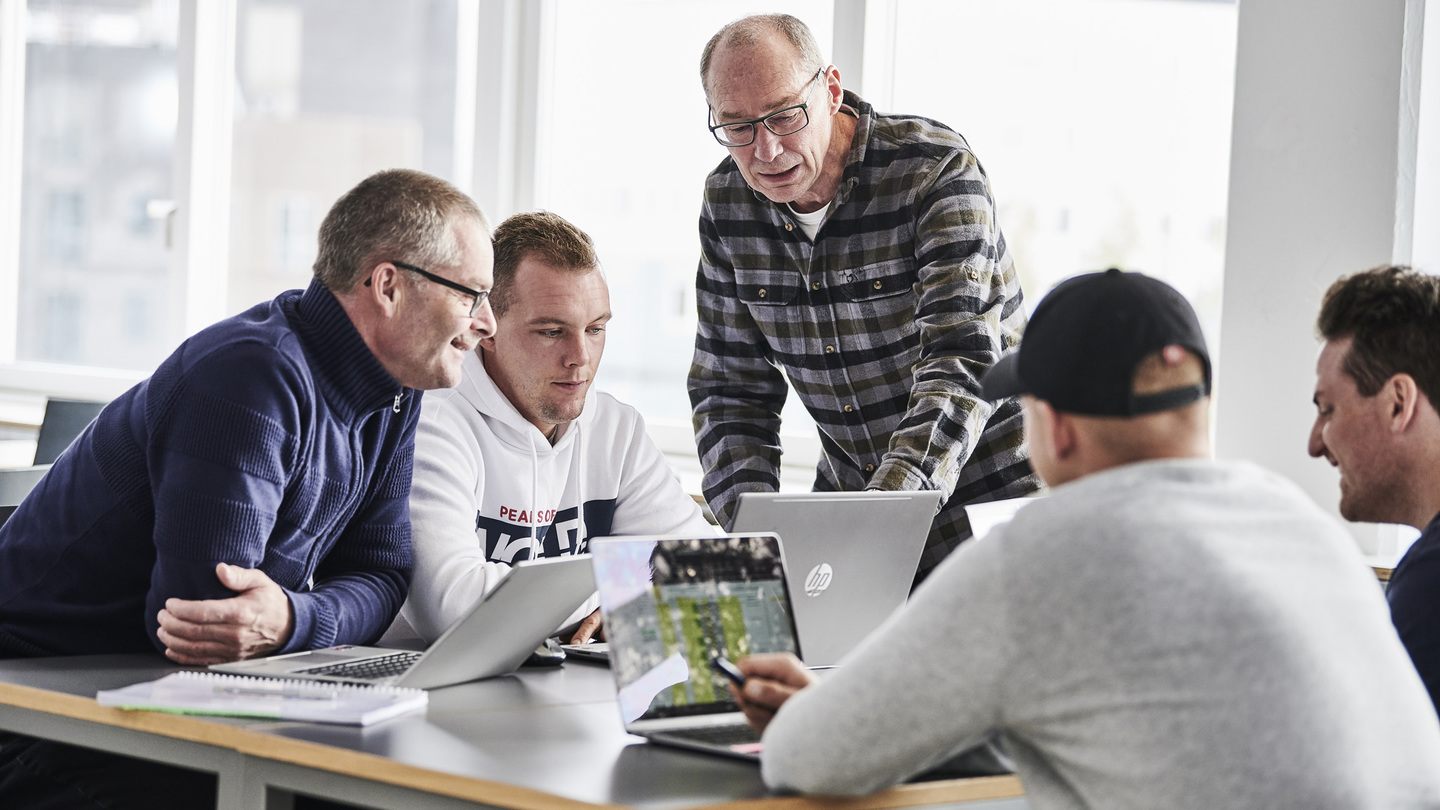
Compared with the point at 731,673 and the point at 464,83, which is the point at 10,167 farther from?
the point at 731,673

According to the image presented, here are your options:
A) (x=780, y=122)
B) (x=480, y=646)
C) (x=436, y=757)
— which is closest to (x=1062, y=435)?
(x=436, y=757)

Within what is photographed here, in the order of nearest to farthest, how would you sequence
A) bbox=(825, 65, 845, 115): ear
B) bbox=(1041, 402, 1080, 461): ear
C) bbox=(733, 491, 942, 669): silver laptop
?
bbox=(1041, 402, 1080, 461): ear < bbox=(733, 491, 942, 669): silver laptop < bbox=(825, 65, 845, 115): ear

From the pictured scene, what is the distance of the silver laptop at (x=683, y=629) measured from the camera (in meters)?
1.60

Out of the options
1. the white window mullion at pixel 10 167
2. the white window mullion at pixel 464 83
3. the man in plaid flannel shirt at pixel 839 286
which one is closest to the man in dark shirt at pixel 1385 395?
the man in plaid flannel shirt at pixel 839 286

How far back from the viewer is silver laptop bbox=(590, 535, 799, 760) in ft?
5.25

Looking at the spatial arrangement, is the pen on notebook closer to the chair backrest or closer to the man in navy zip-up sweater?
the man in navy zip-up sweater

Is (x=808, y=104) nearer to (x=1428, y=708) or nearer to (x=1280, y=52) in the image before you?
(x=1280, y=52)

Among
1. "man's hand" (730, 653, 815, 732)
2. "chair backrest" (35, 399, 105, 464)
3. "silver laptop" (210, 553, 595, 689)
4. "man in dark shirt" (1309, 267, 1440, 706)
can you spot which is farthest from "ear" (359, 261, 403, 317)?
"chair backrest" (35, 399, 105, 464)

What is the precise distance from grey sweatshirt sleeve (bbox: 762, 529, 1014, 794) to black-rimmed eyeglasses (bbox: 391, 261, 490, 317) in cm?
95

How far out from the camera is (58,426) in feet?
13.1

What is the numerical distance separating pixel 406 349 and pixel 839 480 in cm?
109


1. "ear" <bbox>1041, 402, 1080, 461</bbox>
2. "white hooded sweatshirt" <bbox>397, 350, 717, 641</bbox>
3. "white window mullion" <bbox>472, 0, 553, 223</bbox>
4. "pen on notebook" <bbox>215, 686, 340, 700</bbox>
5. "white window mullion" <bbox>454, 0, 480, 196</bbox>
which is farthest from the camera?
"white window mullion" <bbox>454, 0, 480, 196</bbox>

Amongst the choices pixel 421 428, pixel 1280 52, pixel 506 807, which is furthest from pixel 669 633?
pixel 1280 52

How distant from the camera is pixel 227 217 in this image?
5.18 metres
